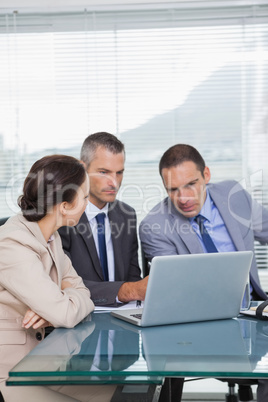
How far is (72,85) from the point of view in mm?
4184

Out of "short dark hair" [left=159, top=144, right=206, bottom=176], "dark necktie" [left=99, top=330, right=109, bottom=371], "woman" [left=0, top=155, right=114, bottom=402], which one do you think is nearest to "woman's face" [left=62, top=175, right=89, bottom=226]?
"woman" [left=0, top=155, right=114, bottom=402]

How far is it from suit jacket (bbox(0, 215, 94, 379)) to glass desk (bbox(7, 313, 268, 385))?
82mm

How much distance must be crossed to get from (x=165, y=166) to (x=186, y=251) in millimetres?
486

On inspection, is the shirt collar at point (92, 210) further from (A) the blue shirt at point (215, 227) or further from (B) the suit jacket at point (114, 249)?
(A) the blue shirt at point (215, 227)

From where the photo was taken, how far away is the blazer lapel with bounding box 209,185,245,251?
107 inches

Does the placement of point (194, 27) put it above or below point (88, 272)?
above

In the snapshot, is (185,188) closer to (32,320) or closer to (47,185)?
(47,185)

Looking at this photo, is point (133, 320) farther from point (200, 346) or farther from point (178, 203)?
point (178, 203)

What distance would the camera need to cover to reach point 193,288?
1759 millimetres

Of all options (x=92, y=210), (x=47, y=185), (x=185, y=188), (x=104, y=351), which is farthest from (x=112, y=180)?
(x=104, y=351)

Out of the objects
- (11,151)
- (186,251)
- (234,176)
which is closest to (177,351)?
(186,251)

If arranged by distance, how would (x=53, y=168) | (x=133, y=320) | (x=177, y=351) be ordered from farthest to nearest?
(x=53, y=168)
(x=133, y=320)
(x=177, y=351)

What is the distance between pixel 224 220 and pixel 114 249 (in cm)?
62

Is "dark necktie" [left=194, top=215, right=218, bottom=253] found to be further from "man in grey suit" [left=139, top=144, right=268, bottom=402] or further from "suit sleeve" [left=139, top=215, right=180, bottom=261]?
"suit sleeve" [left=139, top=215, right=180, bottom=261]
